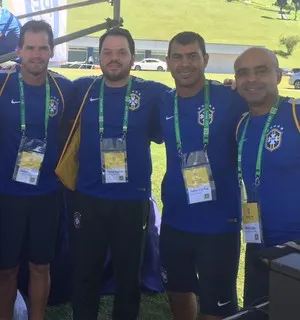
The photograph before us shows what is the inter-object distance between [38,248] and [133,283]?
0.64 meters

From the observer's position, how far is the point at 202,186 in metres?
2.90

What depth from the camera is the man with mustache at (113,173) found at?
125 inches

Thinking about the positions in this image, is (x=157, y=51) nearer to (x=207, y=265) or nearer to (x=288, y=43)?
(x=288, y=43)

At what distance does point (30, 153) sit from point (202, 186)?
1076 mm

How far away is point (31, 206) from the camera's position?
324 cm

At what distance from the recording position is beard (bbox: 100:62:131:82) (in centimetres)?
319

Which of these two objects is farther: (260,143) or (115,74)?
(115,74)

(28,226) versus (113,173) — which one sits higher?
(113,173)

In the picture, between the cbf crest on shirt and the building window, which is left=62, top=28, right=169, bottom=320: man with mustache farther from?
the building window

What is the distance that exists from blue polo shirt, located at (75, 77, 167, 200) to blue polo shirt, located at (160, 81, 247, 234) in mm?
268

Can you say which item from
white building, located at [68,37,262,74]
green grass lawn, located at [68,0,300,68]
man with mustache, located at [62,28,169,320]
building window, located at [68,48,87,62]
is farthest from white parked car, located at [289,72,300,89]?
man with mustache, located at [62,28,169,320]

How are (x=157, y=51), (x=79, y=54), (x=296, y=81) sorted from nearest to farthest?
(x=296, y=81) < (x=79, y=54) < (x=157, y=51)

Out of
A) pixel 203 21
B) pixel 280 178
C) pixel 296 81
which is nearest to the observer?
pixel 280 178

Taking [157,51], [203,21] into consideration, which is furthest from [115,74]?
[203,21]
